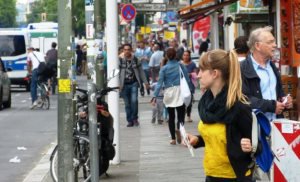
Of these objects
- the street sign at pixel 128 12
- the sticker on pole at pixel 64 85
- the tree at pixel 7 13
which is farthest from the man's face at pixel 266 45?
the tree at pixel 7 13

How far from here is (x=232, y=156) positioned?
597cm

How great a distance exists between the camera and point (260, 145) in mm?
6137

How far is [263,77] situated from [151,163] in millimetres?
5119

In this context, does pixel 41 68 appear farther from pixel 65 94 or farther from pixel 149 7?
pixel 65 94

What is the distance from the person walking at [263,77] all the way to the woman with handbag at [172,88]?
23.1 feet

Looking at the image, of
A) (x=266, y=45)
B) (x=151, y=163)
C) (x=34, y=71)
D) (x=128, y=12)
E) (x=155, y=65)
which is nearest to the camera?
(x=266, y=45)

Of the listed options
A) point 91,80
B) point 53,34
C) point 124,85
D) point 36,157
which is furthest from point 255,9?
point 53,34

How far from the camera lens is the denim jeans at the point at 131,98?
19.5 m

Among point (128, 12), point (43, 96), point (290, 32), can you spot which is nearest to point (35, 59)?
point (43, 96)

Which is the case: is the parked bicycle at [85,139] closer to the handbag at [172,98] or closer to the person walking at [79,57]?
the handbag at [172,98]

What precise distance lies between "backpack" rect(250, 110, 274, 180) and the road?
266 inches

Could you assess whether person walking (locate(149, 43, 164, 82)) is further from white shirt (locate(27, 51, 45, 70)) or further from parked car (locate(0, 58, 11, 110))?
parked car (locate(0, 58, 11, 110))

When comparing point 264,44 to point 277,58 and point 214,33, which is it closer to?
point 277,58

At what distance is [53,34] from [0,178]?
115 feet
